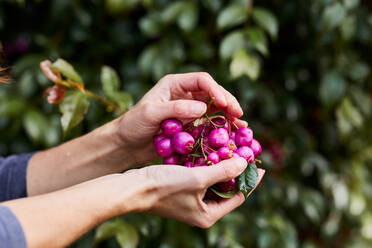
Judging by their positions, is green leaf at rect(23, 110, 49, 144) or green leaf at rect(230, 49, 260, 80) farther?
green leaf at rect(23, 110, 49, 144)

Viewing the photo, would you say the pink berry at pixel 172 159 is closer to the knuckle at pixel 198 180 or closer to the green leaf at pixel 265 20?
the knuckle at pixel 198 180

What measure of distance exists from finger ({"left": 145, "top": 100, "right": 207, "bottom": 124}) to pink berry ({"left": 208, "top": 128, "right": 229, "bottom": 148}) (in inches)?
2.0

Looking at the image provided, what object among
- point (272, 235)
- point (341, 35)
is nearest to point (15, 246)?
point (272, 235)

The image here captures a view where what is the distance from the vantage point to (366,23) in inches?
49.0

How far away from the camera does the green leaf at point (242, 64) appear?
1.03 m

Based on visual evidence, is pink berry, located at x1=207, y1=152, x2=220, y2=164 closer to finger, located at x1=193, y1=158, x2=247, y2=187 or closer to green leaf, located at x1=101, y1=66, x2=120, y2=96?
finger, located at x1=193, y1=158, x2=247, y2=187

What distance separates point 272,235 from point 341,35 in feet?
2.24

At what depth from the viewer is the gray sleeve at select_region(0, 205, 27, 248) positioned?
0.52 metres

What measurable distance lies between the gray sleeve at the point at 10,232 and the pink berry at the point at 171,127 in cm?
34

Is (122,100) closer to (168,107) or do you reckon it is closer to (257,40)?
(168,107)

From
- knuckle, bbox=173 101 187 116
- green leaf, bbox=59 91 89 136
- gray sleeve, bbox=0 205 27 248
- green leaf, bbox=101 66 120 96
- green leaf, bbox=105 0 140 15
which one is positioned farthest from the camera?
green leaf, bbox=105 0 140 15

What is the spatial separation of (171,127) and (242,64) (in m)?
0.37

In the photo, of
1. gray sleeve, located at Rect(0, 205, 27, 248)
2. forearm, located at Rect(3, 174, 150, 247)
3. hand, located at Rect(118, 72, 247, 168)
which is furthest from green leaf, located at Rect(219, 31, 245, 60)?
gray sleeve, located at Rect(0, 205, 27, 248)

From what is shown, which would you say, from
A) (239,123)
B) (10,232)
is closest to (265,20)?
(239,123)
